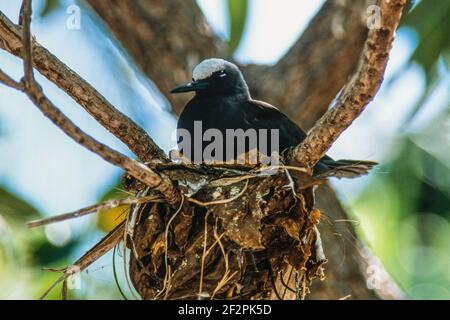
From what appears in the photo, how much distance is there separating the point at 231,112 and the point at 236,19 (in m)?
3.13

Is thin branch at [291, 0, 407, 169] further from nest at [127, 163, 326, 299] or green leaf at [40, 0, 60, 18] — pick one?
green leaf at [40, 0, 60, 18]

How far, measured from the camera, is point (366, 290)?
270 inches

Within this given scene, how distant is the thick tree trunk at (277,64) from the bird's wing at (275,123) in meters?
1.87

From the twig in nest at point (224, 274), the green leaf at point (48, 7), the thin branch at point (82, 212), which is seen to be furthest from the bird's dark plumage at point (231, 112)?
the green leaf at point (48, 7)

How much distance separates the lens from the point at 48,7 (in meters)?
9.07

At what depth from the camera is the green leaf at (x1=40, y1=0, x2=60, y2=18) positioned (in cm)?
902

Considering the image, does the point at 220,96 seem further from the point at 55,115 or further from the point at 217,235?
the point at 55,115

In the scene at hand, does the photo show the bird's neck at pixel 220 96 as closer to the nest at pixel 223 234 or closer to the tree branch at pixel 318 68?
the tree branch at pixel 318 68

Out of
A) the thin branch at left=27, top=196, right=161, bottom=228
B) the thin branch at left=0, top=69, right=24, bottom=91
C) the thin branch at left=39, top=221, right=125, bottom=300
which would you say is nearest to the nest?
the thin branch at left=39, top=221, right=125, bottom=300

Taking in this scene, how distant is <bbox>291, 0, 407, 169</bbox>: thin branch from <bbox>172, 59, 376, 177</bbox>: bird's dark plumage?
74 cm

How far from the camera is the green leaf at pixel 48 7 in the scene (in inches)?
355

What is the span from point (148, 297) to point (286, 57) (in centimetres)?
401
